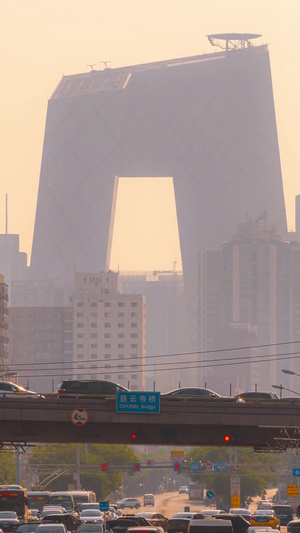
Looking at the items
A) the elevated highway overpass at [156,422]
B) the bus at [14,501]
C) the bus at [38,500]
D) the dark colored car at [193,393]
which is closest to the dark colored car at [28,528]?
the elevated highway overpass at [156,422]

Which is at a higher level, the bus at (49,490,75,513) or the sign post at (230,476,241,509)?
the sign post at (230,476,241,509)

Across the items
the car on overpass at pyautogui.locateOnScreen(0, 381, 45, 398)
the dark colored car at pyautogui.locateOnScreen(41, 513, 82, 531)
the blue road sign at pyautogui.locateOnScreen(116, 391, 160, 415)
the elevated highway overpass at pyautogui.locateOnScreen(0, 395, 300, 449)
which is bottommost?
the dark colored car at pyautogui.locateOnScreen(41, 513, 82, 531)

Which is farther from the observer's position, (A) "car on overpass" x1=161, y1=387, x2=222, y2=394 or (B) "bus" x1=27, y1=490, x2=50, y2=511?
(B) "bus" x1=27, y1=490, x2=50, y2=511

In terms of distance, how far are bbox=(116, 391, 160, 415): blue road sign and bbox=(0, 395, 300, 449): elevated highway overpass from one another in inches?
38.9

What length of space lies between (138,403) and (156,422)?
2.97 m

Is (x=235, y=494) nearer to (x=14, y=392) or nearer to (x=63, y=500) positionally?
(x=63, y=500)

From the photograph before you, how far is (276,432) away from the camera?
109 m

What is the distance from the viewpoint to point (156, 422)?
103062 mm

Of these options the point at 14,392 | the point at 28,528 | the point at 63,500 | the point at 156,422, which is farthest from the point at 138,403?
the point at 63,500

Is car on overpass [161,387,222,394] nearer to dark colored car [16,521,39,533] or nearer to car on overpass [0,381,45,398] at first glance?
car on overpass [0,381,45,398]

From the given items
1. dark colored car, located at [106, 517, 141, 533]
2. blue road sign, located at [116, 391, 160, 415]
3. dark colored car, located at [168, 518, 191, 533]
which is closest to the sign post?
blue road sign, located at [116, 391, 160, 415]

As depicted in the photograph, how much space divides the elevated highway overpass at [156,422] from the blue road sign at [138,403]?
38.9 inches

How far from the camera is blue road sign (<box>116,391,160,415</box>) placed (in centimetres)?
10031

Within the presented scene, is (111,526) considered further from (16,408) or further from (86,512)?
(86,512)
